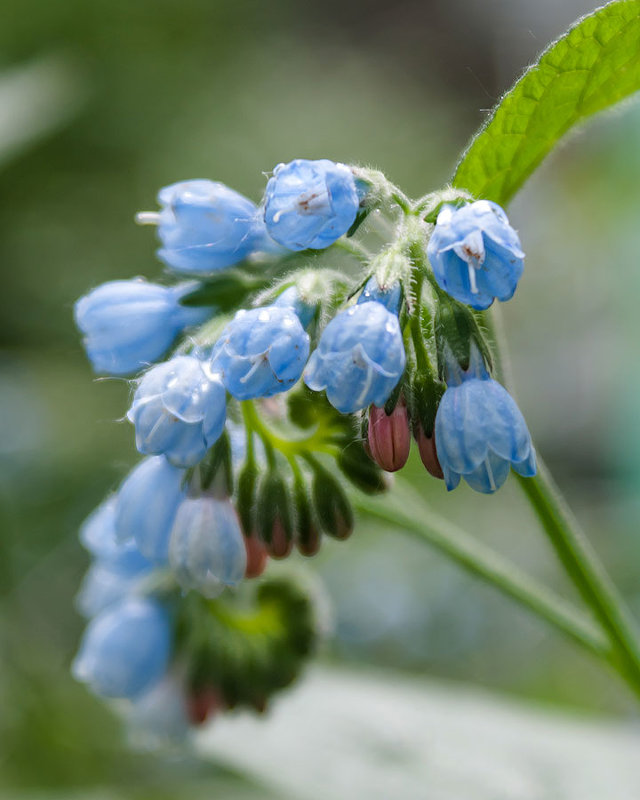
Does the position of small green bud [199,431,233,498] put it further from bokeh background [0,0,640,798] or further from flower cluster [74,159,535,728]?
bokeh background [0,0,640,798]

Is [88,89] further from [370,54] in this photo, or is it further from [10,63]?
[370,54]

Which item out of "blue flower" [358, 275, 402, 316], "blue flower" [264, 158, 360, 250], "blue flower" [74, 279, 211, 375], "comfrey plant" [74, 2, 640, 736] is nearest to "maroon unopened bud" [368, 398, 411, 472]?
"comfrey plant" [74, 2, 640, 736]

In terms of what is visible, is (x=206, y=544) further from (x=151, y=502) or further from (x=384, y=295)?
(x=384, y=295)

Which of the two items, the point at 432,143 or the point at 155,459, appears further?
the point at 432,143

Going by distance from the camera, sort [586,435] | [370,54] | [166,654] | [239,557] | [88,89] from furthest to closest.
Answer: [370,54], [88,89], [586,435], [166,654], [239,557]

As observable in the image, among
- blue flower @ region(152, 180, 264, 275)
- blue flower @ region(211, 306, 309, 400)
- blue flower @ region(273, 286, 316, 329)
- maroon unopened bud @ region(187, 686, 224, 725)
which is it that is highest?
blue flower @ region(152, 180, 264, 275)

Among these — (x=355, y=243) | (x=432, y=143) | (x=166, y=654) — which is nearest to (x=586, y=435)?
(x=432, y=143)
